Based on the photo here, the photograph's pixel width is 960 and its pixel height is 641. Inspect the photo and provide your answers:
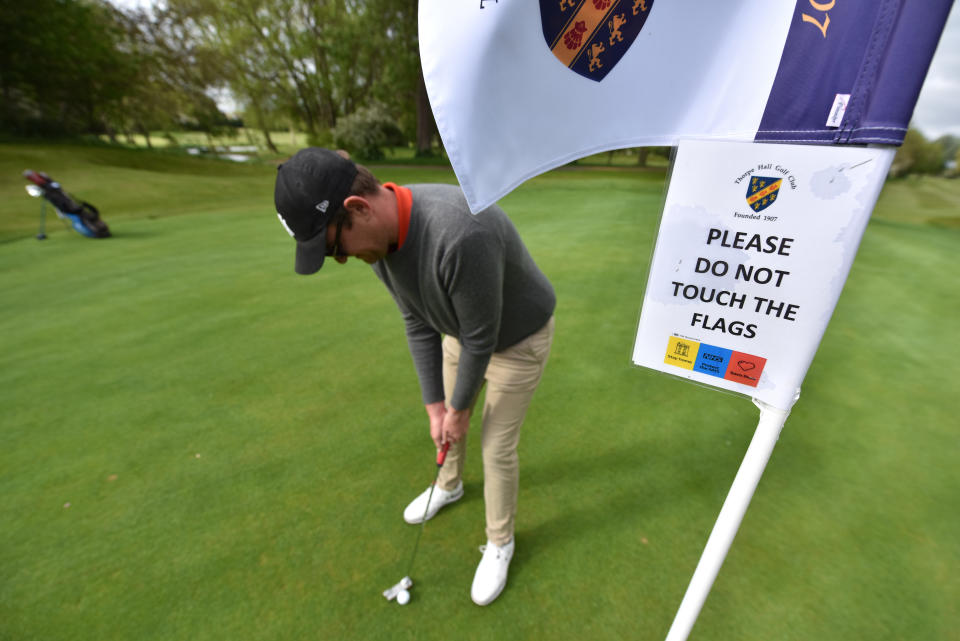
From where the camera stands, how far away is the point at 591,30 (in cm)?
61

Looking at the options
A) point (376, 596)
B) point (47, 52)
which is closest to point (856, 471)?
point (376, 596)

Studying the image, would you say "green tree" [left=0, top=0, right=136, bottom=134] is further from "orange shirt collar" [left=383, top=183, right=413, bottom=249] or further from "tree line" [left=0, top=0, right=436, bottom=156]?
"orange shirt collar" [left=383, top=183, right=413, bottom=249]

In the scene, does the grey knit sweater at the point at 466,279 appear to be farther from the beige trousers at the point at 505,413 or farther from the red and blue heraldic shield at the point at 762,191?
the red and blue heraldic shield at the point at 762,191

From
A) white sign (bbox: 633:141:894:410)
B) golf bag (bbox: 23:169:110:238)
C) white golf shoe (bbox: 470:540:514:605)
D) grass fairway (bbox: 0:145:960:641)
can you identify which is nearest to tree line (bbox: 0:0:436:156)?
golf bag (bbox: 23:169:110:238)

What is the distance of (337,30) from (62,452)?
66.9 feet

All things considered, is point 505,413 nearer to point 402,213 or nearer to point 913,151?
point 402,213

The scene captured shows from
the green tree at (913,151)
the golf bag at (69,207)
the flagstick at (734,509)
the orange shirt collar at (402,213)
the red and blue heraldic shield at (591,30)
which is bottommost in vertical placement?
the golf bag at (69,207)

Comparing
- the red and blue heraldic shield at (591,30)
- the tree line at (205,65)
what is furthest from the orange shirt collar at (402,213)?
the tree line at (205,65)

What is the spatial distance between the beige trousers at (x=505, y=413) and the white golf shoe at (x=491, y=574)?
1.2 inches

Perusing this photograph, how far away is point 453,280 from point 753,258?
0.62 m

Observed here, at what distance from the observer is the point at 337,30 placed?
17.8 metres

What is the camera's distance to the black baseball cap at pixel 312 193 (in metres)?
1.02

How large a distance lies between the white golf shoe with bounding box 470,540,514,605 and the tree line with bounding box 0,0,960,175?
18.3 meters

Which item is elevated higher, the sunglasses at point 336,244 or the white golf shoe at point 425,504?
the sunglasses at point 336,244
